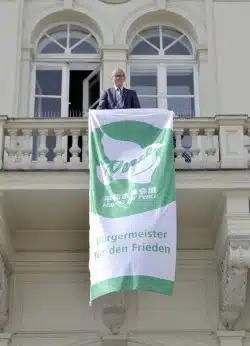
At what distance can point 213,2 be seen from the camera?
13383mm

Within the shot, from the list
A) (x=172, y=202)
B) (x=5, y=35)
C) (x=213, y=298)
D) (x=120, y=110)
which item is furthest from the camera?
(x=5, y=35)

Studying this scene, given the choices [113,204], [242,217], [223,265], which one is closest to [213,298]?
[223,265]

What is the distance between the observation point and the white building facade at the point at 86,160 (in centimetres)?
1061

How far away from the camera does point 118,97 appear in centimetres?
1105

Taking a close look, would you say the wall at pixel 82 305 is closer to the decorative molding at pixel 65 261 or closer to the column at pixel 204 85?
the decorative molding at pixel 65 261

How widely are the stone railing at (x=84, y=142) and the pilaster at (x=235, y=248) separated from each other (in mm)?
486

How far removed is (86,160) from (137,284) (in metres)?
2.04

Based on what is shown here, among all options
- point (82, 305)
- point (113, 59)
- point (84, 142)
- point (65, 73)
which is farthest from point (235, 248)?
point (65, 73)

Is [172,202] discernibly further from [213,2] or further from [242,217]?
[213,2]

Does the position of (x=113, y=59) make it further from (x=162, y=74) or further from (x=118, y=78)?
(x=118, y=78)

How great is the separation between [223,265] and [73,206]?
1.99 meters

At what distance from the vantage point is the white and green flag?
31.7 ft

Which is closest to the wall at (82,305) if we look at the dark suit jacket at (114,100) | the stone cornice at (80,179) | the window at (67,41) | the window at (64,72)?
the stone cornice at (80,179)

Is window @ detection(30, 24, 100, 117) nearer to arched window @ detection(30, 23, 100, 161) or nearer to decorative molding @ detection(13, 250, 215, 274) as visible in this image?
Answer: arched window @ detection(30, 23, 100, 161)
